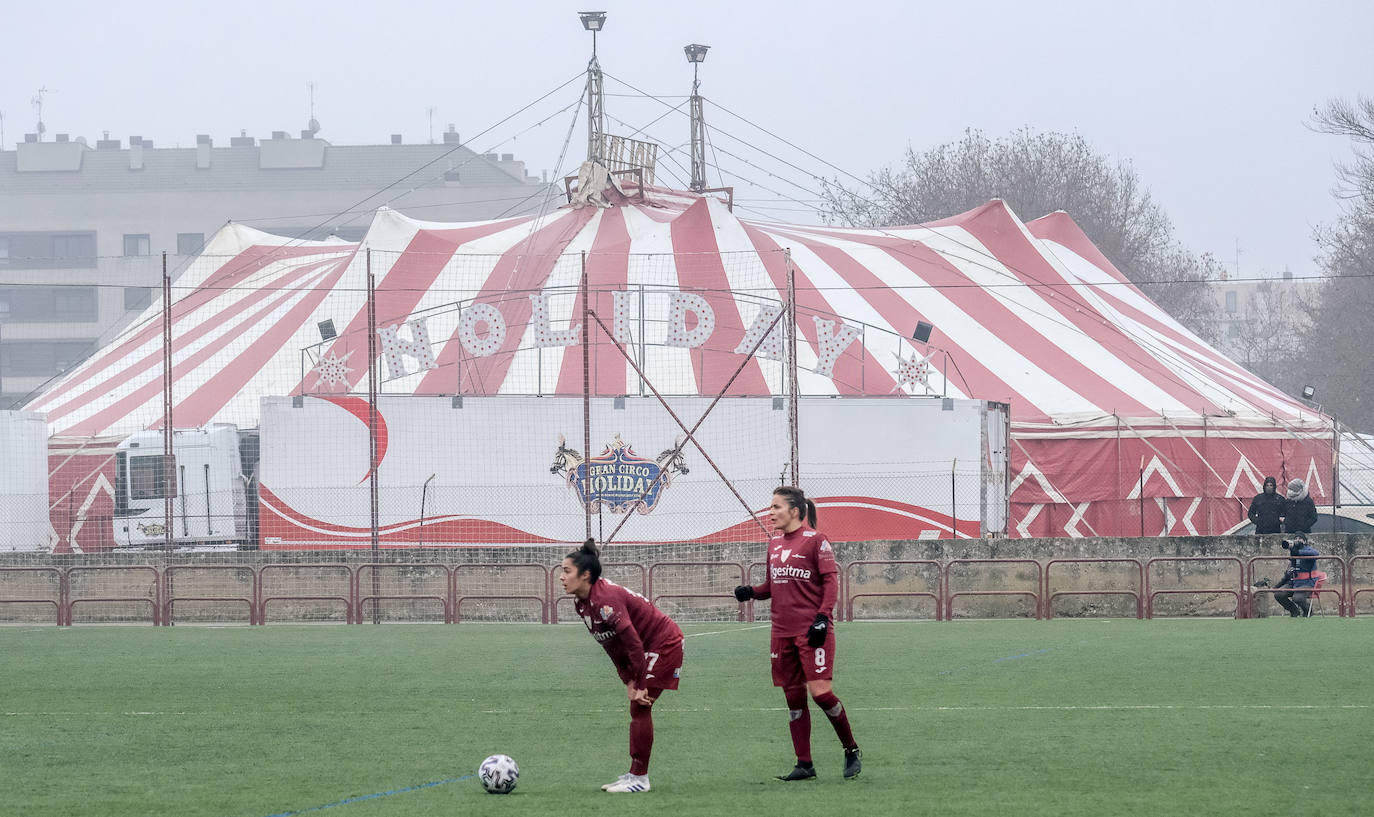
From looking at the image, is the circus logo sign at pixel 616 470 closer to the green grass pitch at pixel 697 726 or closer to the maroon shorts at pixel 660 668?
the green grass pitch at pixel 697 726

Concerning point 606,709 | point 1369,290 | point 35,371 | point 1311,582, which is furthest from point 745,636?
point 35,371

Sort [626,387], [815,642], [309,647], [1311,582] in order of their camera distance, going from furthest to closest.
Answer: [626,387] → [1311,582] → [309,647] → [815,642]

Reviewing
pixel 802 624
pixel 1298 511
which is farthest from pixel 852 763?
pixel 1298 511

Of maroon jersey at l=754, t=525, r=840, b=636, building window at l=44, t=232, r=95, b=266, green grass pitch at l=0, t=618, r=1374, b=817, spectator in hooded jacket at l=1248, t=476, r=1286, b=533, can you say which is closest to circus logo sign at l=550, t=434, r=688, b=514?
green grass pitch at l=0, t=618, r=1374, b=817

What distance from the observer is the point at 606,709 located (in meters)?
10.8

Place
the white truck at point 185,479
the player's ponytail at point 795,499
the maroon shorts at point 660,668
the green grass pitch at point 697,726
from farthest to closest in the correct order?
the white truck at point 185,479
the player's ponytail at point 795,499
the maroon shorts at point 660,668
the green grass pitch at point 697,726

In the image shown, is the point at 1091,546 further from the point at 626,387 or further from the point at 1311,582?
the point at 626,387

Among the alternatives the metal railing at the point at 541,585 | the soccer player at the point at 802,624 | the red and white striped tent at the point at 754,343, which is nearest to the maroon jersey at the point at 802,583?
the soccer player at the point at 802,624

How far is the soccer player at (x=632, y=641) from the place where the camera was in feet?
24.9

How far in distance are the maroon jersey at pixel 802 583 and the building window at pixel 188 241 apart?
7567cm

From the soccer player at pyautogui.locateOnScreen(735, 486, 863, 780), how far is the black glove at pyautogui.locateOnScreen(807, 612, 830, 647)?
0.01m

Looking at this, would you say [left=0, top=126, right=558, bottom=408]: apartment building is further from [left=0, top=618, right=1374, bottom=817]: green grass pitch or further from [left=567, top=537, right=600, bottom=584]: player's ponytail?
[left=567, top=537, right=600, bottom=584]: player's ponytail

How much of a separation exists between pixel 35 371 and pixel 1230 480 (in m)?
61.7

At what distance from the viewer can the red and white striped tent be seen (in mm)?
23875
